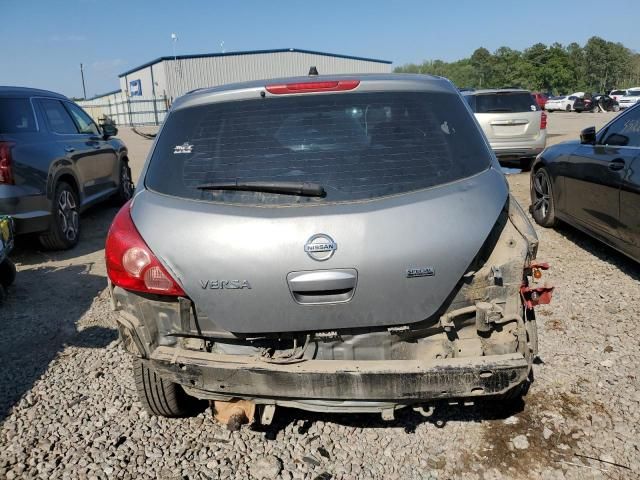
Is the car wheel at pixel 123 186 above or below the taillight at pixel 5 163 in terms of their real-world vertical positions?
below

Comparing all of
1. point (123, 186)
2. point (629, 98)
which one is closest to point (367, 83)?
point (123, 186)

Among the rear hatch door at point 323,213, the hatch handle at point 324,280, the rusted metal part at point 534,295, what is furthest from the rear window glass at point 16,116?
the rusted metal part at point 534,295

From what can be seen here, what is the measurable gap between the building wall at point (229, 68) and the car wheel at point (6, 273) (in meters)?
41.5

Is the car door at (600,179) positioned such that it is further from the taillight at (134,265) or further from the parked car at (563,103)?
the parked car at (563,103)

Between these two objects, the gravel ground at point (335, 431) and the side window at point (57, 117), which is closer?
the gravel ground at point (335, 431)

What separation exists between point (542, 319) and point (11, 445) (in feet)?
12.0

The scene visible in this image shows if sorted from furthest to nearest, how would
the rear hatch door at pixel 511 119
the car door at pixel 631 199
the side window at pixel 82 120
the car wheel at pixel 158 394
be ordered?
1. the rear hatch door at pixel 511 119
2. the side window at pixel 82 120
3. the car door at pixel 631 199
4. the car wheel at pixel 158 394

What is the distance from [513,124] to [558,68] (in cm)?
6799

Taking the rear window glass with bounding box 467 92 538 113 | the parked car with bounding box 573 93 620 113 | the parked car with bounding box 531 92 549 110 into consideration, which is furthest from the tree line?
the rear window glass with bounding box 467 92 538 113

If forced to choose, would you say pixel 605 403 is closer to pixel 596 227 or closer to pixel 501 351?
pixel 501 351

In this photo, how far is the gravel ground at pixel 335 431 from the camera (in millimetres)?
2619

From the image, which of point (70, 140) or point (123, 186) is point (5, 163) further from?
point (123, 186)

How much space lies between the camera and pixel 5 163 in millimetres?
5629

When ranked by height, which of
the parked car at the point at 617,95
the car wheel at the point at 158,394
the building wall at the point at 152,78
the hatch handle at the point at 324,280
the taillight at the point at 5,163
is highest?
the building wall at the point at 152,78
